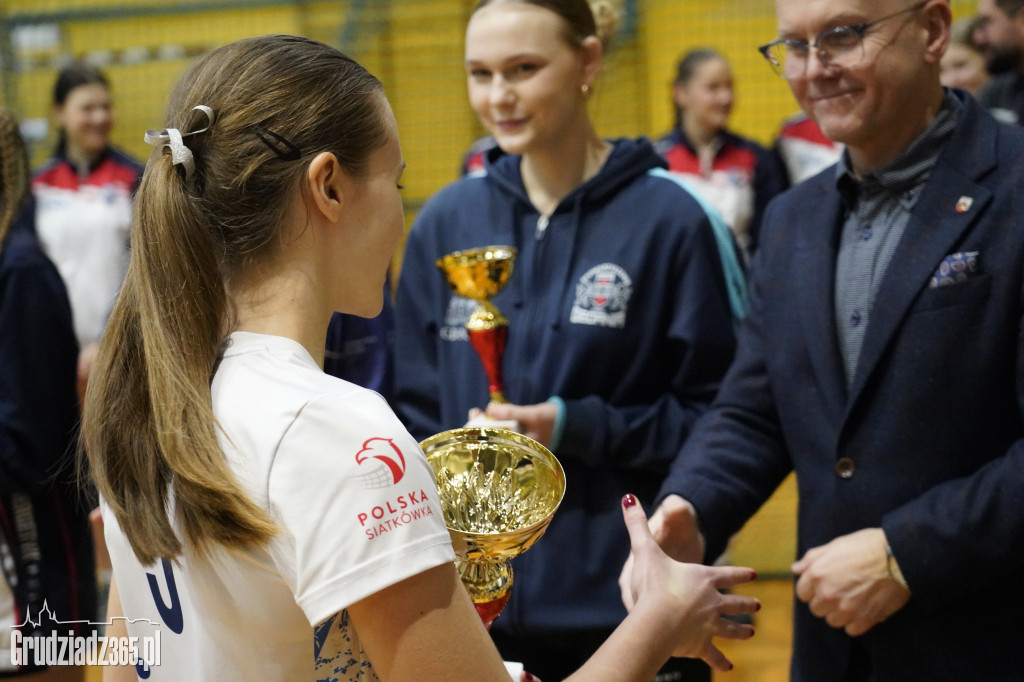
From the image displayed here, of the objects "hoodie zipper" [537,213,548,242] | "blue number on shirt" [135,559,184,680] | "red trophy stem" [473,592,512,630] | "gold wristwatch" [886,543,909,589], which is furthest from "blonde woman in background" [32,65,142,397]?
"gold wristwatch" [886,543,909,589]

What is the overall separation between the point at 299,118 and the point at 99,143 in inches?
190

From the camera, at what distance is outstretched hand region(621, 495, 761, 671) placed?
137 cm

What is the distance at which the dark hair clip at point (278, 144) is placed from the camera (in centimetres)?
124

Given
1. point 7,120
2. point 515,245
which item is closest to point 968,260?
point 515,245

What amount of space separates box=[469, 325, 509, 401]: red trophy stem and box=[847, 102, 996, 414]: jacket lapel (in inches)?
29.8

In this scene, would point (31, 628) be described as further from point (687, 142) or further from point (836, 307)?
point (687, 142)

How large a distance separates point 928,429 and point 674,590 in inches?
26.6

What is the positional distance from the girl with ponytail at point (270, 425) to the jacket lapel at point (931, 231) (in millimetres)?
687

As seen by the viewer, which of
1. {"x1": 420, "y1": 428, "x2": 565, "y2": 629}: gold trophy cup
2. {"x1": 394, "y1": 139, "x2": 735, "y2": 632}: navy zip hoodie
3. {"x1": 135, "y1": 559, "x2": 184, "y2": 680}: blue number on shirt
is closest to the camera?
{"x1": 135, "y1": 559, "x2": 184, "y2": 680}: blue number on shirt

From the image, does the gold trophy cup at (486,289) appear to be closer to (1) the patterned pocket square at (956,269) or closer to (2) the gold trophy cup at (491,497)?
(2) the gold trophy cup at (491,497)

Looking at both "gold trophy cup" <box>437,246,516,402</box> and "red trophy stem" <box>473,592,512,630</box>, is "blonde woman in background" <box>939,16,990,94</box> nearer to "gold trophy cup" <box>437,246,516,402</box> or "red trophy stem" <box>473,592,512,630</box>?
"gold trophy cup" <box>437,246,516,402</box>

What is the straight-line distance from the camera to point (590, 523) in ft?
7.50

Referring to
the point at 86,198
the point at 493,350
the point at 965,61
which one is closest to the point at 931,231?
the point at 493,350

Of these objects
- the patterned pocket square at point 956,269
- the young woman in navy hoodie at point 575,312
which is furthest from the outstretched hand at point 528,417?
the patterned pocket square at point 956,269
